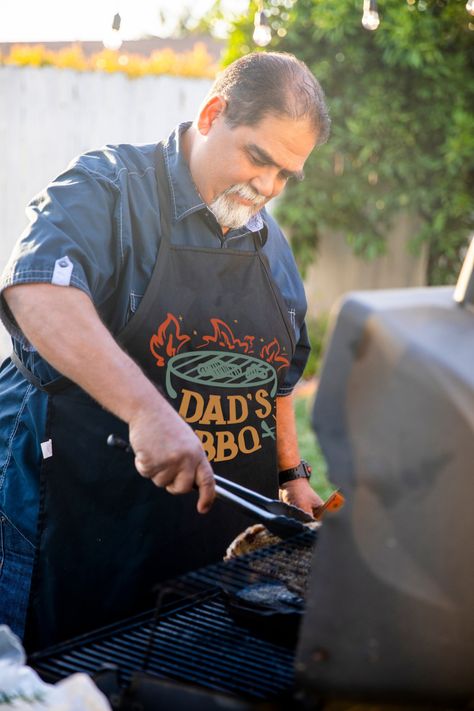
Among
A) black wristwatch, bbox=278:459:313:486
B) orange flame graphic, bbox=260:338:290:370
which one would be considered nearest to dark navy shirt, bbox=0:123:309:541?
orange flame graphic, bbox=260:338:290:370

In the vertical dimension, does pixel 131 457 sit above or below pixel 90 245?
below

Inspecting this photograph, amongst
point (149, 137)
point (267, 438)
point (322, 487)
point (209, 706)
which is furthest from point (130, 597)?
point (149, 137)

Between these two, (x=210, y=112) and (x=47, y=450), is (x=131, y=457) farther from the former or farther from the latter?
(x=210, y=112)

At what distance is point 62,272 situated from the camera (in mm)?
1723

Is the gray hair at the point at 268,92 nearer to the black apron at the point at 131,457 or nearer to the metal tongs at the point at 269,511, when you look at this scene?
the black apron at the point at 131,457

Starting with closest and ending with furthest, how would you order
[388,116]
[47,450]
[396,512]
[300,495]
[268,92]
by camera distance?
[396,512], [47,450], [268,92], [300,495], [388,116]

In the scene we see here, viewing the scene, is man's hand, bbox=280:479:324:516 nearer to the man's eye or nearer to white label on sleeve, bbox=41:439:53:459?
white label on sleeve, bbox=41:439:53:459

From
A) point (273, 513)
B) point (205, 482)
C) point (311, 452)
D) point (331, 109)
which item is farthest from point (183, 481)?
point (331, 109)

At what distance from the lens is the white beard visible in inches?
84.2

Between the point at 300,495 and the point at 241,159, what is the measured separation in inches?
37.1

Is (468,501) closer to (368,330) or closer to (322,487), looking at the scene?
(368,330)

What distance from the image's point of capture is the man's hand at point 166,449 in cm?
155

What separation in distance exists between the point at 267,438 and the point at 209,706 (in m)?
1.03

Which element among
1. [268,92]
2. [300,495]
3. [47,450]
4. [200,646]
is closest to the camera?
[200,646]
